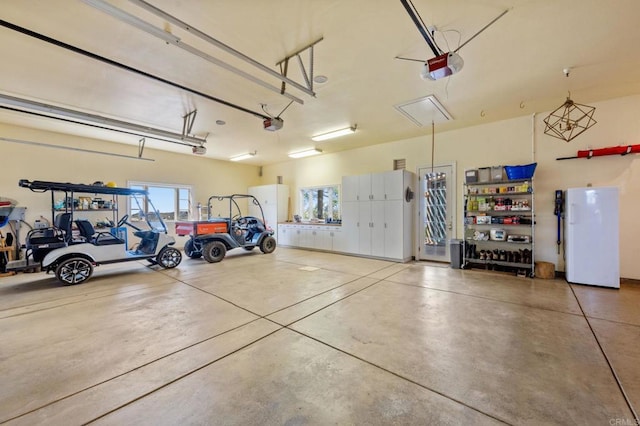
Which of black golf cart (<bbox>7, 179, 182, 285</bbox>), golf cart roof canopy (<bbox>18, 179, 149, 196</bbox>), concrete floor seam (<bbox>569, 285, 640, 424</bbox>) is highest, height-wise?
golf cart roof canopy (<bbox>18, 179, 149, 196</bbox>)

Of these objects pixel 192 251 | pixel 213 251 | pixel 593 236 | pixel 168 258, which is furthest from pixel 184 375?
pixel 593 236

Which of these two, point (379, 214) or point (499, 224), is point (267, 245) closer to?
point (379, 214)

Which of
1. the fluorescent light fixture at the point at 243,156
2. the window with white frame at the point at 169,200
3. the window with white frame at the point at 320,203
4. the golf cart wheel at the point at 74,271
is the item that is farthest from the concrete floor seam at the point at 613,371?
the window with white frame at the point at 169,200

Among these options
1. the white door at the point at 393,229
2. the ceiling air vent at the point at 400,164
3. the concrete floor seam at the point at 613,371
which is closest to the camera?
the concrete floor seam at the point at 613,371

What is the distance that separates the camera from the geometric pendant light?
183 inches

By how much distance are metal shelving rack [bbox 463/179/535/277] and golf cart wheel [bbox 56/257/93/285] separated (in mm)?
7500

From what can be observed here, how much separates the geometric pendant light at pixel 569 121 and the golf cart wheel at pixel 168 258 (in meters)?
8.02

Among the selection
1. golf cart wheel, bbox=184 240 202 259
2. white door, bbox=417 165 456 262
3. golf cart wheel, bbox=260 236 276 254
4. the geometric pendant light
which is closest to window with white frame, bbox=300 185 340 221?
golf cart wheel, bbox=260 236 276 254

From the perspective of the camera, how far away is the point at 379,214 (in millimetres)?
6746

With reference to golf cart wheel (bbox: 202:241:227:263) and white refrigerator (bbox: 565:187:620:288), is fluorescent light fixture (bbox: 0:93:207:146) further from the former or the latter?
white refrigerator (bbox: 565:187:620:288)

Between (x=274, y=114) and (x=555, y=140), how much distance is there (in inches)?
220

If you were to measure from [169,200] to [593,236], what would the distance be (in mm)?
10383

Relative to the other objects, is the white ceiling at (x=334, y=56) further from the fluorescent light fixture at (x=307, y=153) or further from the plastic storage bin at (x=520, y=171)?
the fluorescent light fixture at (x=307, y=153)

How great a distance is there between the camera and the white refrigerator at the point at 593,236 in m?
4.12
